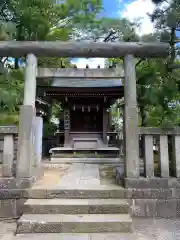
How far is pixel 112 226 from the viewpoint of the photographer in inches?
128

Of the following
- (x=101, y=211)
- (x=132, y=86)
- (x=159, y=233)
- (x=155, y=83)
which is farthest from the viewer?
(x=155, y=83)

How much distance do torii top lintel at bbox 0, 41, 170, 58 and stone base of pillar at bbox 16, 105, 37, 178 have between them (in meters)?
1.21

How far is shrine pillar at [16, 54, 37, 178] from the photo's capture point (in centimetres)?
416

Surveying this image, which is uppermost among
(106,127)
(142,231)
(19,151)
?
(106,127)

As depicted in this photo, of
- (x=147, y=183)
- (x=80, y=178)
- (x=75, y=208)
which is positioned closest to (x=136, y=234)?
(x=75, y=208)

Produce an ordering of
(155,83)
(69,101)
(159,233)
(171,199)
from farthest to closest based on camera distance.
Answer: (69,101) < (155,83) < (171,199) < (159,233)

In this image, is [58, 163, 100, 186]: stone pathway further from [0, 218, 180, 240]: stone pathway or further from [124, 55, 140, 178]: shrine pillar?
[0, 218, 180, 240]: stone pathway

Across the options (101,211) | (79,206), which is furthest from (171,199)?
(79,206)

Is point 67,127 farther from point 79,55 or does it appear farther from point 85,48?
point 85,48

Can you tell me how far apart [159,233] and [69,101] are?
10.00 meters

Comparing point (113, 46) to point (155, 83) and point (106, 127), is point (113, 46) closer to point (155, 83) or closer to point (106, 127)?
point (155, 83)

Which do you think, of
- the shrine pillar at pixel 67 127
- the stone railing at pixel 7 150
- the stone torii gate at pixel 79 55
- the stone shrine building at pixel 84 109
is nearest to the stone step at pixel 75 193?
the stone torii gate at pixel 79 55

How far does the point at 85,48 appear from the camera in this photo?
4.58 metres

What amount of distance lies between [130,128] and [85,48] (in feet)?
6.04
